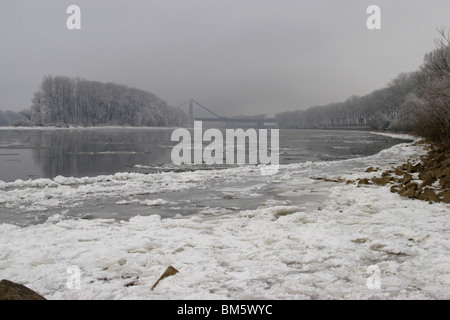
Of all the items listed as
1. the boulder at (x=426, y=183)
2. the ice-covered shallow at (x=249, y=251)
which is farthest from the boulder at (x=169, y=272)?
the boulder at (x=426, y=183)

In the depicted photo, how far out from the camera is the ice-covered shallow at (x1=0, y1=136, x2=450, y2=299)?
449cm

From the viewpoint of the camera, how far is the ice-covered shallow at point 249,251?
4488mm

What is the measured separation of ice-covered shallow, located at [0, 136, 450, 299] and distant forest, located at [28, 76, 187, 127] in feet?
392

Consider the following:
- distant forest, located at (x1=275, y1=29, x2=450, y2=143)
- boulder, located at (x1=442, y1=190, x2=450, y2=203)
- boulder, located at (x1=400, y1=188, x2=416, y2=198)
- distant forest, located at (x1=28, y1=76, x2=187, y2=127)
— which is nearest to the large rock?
boulder, located at (x1=442, y1=190, x2=450, y2=203)

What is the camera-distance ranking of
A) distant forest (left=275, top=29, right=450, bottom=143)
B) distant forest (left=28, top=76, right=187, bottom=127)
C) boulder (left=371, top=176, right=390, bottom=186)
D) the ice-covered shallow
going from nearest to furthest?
the ice-covered shallow < boulder (left=371, top=176, right=390, bottom=186) < distant forest (left=275, top=29, right=450, bottom=143) < distant forest (left=28, top=76, right=187, bottom=127)

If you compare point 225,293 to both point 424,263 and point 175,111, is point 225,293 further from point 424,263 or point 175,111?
point 175,111

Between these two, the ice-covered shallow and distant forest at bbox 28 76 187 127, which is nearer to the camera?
the ice-covered shallow


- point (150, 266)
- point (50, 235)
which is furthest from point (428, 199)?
point (50, 235)

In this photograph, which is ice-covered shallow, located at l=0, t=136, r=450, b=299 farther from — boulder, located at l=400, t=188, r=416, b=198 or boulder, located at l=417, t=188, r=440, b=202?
boulder, located at l=417, t=188, r=440, b=202

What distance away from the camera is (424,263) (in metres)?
5.25

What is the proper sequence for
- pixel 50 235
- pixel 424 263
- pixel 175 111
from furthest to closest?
pixel 175 111
pixel 50 235
pixel 424 263

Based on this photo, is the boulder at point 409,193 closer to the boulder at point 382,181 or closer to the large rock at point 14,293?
the boulder at point 382,181

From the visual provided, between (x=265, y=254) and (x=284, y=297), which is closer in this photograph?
(x=284, y=297)

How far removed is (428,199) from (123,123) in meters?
148
